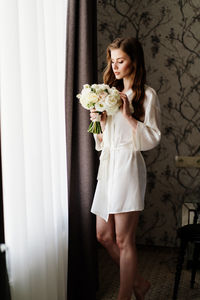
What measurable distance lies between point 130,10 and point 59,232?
93.5 inches

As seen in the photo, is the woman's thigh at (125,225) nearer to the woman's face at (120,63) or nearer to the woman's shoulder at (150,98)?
the woman's shoulder at (150,98)

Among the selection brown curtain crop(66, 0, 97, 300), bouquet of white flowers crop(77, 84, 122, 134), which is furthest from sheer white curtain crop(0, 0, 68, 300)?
bouquet of white flowers crop(77, 84, 122, 134)

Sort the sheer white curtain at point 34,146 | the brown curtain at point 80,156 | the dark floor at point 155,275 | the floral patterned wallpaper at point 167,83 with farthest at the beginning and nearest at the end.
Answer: the floral patterned wallpaper at point 167,83, the dark floor at point 155,275, the brown curtain at point 80,156, the sheer white curtain at point 34,146

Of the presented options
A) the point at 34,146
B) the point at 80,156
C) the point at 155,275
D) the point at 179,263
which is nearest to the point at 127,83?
the point at 80,156

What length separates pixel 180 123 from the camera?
372 cm

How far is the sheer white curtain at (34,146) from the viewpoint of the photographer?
1742 mm

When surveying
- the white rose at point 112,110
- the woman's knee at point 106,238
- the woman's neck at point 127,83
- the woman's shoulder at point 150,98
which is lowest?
the woman's knee at point 106,238

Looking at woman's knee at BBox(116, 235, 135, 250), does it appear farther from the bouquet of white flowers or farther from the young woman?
the bouquet of white flowers

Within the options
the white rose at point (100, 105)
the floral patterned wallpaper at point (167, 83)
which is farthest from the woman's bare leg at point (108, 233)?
the floral patterned wallpaper at point (167, 83)

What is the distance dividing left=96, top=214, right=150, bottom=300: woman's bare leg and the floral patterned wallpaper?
4.44ft

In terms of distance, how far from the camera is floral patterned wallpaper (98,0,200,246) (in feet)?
11.9

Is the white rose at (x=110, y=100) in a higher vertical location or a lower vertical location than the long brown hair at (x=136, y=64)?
lower

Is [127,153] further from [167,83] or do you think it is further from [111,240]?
[167,83]

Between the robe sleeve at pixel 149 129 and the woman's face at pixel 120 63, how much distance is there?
0.65 feet
